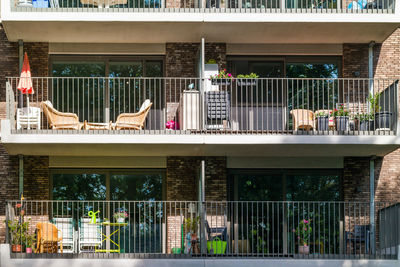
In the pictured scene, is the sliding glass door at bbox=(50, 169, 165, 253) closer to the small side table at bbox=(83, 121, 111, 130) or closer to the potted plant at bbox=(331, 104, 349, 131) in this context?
the small side table at bbox=(83, 121, 111, 130)

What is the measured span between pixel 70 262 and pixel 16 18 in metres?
5.66

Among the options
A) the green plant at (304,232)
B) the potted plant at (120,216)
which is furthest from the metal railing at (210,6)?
the green plant at (304,232)

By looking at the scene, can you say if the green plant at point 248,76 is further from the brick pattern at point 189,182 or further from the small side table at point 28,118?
the small side table at point 28,118

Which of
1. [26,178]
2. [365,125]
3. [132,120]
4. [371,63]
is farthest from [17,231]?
[371,63]

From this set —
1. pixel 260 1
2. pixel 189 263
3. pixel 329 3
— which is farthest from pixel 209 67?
pixel 189 263

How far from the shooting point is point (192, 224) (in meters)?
19.8

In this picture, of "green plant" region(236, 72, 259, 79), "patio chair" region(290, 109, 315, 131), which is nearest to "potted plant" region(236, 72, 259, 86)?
"green plant" region(236, 72, 259, 79)

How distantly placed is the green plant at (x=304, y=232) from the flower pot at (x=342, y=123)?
224 centimetres

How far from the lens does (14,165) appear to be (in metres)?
20.8

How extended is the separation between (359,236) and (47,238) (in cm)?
695

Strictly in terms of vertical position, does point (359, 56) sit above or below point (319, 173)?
above

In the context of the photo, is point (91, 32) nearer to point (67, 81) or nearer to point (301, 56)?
point (67, 81)

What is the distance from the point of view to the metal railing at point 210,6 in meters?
20.2

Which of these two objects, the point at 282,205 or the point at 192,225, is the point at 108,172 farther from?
the point at 282,205
